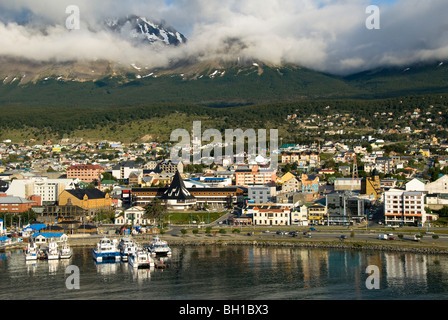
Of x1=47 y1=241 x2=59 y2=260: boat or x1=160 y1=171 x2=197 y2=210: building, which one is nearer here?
x1=47 y1=241 x2=59 y2=260: boat

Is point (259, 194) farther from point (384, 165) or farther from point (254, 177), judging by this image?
point (384, 165)

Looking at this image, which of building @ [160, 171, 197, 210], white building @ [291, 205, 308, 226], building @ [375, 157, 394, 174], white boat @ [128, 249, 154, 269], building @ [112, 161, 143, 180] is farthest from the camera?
building @ [112, 161, 143, 180]

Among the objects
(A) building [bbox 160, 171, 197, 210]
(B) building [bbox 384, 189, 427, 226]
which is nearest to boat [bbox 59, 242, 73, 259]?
(A) building [bbox 160, 171, 197, 210]

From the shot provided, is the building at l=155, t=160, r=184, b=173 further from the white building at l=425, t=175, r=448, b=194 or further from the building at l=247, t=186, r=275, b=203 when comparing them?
the white building at l=425, t=175, r=448, b=194

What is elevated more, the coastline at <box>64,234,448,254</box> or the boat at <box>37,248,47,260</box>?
the coastline at <box>64,234,448,254</box>

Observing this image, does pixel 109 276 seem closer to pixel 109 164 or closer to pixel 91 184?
pixel 91 184

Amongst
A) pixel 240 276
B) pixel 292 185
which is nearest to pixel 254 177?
pixel 292 185
